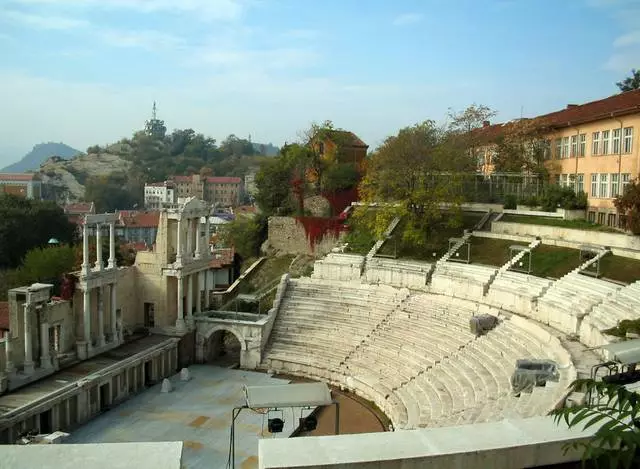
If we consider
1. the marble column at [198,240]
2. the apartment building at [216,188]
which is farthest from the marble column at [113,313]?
the apartment building at [216,188]

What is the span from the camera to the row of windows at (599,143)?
32.9m

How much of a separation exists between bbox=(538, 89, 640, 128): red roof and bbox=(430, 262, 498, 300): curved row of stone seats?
11.7 m

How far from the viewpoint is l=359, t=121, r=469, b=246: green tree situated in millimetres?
35562

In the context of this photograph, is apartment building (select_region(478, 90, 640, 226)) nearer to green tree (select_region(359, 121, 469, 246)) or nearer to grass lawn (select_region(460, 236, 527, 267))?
grass lawn (select_region(460, 236, 527, 267))

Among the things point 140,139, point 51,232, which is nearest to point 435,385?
point 51,232

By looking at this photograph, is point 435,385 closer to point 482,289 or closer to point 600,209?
point 482,289

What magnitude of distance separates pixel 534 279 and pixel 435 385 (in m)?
8.44

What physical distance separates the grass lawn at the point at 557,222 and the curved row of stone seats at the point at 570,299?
17.3ft

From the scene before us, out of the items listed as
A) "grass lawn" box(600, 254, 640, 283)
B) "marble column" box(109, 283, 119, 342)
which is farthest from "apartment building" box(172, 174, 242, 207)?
"grass lawn" box(600, 254, 640, 283)

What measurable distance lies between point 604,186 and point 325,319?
60.3 feet

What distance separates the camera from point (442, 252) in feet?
115

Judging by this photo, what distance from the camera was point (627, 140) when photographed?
107ft

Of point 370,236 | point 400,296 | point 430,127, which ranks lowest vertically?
point 400,296

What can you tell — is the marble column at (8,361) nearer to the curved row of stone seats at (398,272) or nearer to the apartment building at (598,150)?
the curved row of stone seats at (398,272)
